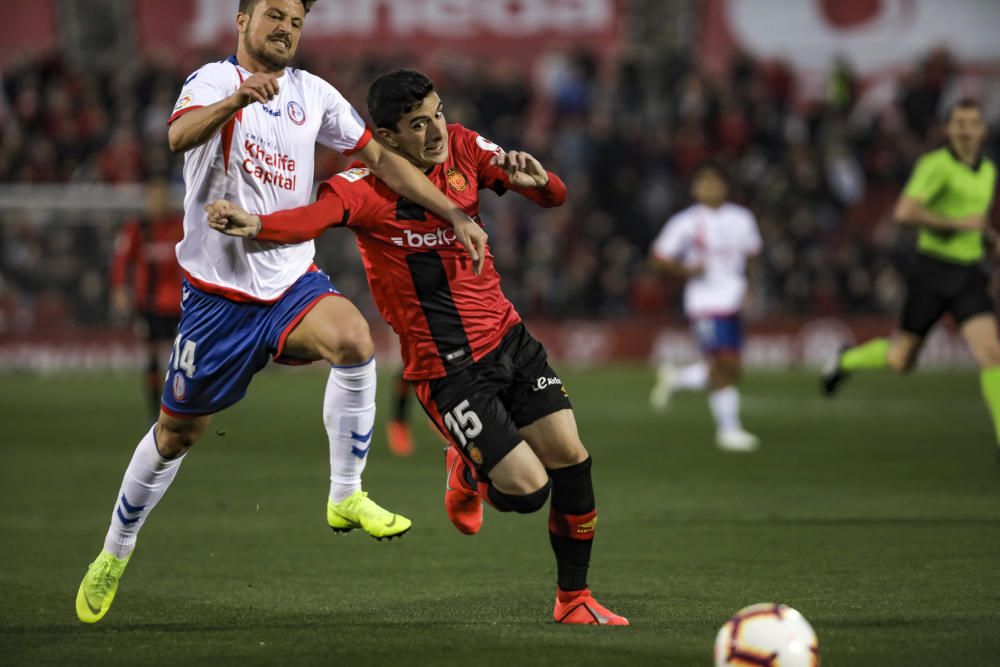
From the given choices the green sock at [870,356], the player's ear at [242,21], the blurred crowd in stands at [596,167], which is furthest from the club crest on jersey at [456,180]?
the blurred crowd in stands at [596,167]

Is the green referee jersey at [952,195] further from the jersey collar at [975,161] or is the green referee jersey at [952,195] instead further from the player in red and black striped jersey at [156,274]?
the player in red and black striped jersey at [156,274]

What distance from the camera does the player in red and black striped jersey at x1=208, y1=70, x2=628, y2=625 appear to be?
244 inches

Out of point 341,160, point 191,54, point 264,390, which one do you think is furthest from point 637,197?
point 191,54

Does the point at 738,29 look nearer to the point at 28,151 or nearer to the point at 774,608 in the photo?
the point at 28,151

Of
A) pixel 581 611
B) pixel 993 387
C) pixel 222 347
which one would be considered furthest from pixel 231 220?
pixel 993 387

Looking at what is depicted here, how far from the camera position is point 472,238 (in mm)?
→ 6074

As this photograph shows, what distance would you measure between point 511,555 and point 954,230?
4470 mm

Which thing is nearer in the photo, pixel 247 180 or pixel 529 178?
pixel 529 178

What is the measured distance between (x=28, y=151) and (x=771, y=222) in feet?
37.9

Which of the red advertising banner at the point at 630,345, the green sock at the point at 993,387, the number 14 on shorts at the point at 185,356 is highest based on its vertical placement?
the number 14 on shorts at the point at 185,356

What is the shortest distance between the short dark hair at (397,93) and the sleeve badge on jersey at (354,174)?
0.73 ft

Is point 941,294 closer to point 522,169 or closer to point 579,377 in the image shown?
point 522,169

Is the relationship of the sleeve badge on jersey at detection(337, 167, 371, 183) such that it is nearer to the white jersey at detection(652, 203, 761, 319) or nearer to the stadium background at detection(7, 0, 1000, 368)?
the white jersey at detection(652, 203, 761, 319)

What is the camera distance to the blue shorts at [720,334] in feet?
45.5
